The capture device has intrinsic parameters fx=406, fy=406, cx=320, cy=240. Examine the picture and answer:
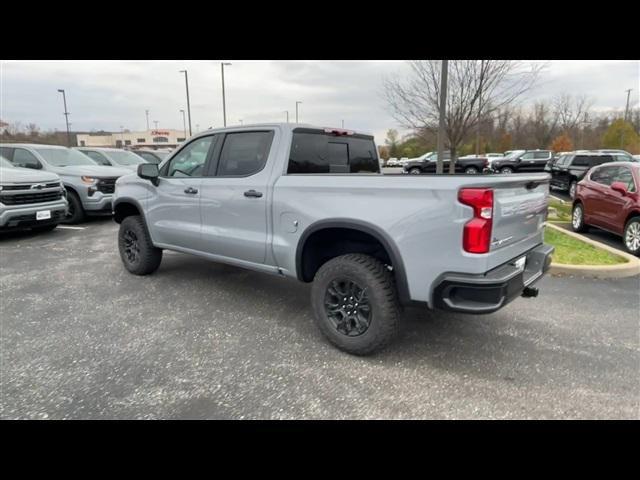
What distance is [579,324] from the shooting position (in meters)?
3.89

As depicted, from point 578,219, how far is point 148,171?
7.90m

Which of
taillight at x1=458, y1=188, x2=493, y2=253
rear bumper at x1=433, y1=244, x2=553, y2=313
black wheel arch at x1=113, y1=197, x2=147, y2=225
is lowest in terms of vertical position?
rear bumper at x1=433, y1=244, x2=553, y2=313

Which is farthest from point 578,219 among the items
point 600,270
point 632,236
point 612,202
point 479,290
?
point 479,290

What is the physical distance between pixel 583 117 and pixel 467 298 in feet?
188

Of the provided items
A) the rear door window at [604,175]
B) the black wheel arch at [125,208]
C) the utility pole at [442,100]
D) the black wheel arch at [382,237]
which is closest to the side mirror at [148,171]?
the black wheel arch at [125,208]

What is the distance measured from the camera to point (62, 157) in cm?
1014

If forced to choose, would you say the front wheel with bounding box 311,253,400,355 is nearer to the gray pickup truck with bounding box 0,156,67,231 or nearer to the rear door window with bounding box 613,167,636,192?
the rear door window with bounding box 613,167,636,192

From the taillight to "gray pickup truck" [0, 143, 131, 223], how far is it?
880cm

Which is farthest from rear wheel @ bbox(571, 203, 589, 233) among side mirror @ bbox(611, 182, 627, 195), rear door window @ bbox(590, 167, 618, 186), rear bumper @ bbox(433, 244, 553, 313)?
rear bumper @ bbox(433, 244, 553, 313)

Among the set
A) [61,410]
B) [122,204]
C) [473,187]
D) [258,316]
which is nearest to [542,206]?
[473,187]

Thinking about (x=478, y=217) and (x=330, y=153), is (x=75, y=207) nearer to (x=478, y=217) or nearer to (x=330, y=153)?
(x=330, y=153)

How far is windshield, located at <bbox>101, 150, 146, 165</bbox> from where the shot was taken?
1281 centimetres
